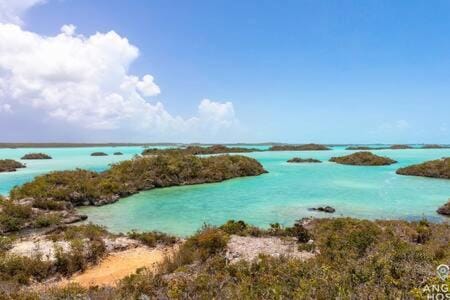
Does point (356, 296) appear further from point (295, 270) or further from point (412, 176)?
point (412, 176)

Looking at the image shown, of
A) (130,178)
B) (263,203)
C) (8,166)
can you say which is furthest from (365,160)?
(8,166)

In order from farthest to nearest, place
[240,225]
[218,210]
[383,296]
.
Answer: [218,210], [240,225], [383,296]

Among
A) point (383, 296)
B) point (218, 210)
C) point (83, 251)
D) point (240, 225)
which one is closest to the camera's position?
point (383, 296)

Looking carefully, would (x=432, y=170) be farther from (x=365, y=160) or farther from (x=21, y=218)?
(x=21, y=218)

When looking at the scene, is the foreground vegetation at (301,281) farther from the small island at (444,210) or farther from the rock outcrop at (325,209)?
the small island at (444,210)

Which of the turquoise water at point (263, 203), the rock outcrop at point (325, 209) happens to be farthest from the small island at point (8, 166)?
the rock outcrop at point (325, 209)

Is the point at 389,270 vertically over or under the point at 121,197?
over

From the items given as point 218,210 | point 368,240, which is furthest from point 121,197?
point 368,240
